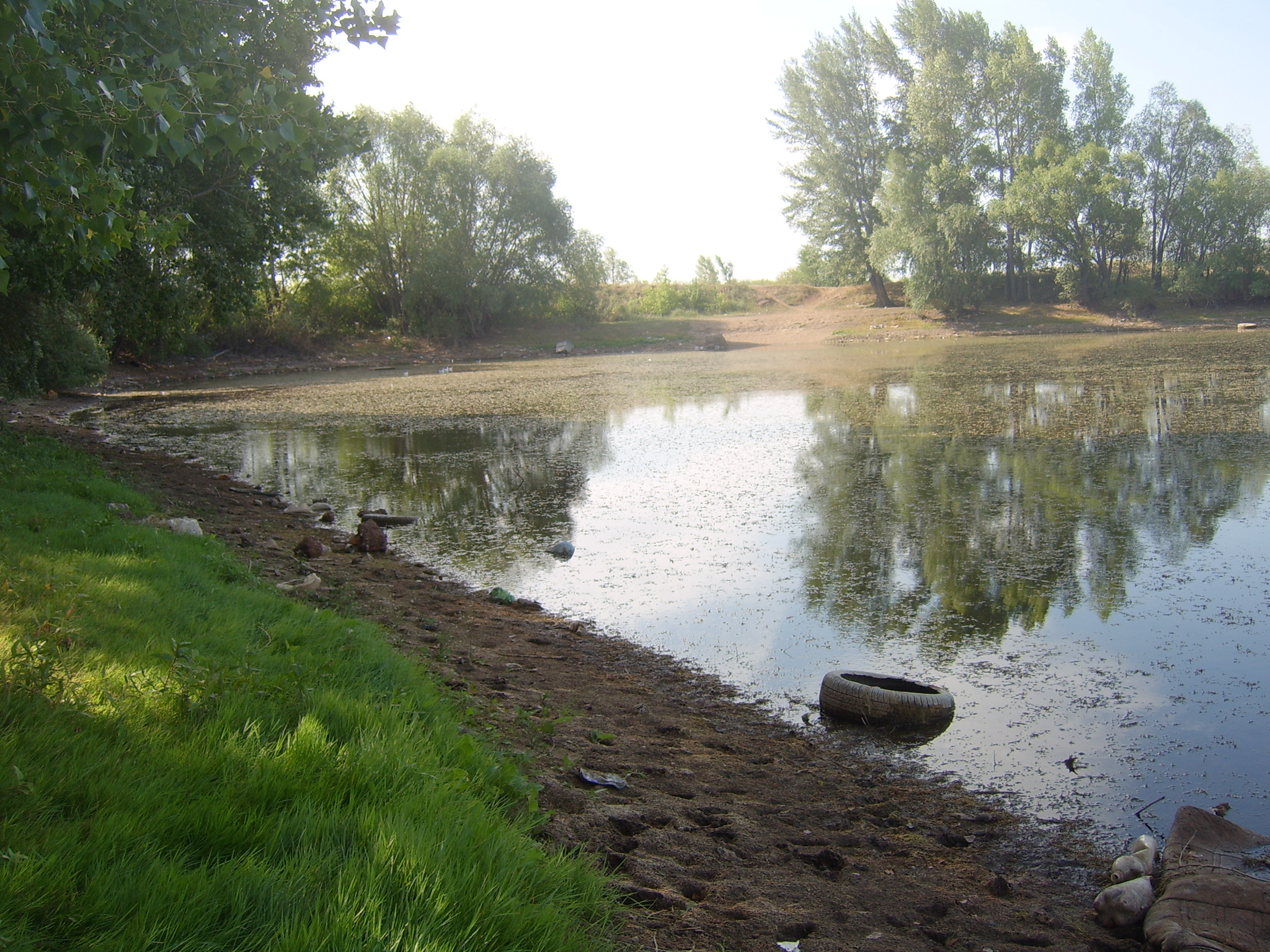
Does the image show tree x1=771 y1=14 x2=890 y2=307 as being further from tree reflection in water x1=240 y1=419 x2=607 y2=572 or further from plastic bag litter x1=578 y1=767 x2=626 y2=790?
plastic bag litter x1=578 y1=767 x2=626 y2=790

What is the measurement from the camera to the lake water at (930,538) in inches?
199

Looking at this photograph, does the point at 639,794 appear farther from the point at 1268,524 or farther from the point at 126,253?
the point at 126,253

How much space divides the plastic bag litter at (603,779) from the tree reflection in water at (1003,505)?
3.04 meters

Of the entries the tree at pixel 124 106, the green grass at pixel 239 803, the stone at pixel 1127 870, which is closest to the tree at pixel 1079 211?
the tree at pixel 124 106

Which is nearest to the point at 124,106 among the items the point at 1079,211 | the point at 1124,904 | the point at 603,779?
the point at 603,779

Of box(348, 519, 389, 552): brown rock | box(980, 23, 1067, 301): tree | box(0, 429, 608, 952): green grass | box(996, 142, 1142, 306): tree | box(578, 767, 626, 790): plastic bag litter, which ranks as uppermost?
box(980, 23, 1067, 301): tree

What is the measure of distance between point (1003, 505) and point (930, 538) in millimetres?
1712

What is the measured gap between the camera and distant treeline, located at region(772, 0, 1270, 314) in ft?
156

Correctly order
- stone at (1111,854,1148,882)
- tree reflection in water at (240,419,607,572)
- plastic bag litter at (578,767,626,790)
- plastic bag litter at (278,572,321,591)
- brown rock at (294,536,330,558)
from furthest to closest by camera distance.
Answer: tree reflection in water at (240,419,607,572), brown rock at (294,536,330,558), plastic bag litter at (278,572,321,591), plastic bag litter at (578,767,626,790), stone at (1111,854,1148,882)

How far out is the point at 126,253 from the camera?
1319cm

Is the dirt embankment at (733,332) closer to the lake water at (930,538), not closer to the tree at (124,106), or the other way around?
the lake water at (930,538)

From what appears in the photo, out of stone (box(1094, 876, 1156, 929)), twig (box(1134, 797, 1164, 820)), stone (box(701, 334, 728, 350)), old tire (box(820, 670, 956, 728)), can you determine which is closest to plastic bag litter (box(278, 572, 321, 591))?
old tire (box(820, 670, 956, 728))

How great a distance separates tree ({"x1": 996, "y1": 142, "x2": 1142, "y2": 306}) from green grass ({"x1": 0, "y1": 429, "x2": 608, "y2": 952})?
51.9 meters

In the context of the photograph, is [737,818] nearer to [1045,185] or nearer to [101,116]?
[101,116]
